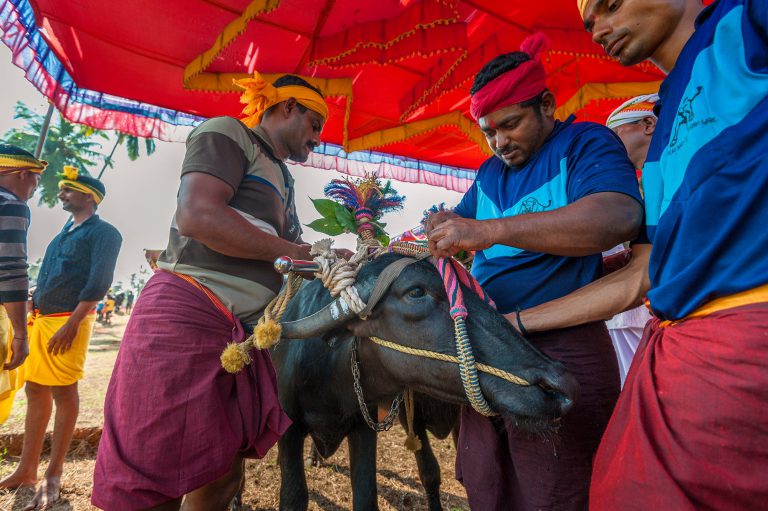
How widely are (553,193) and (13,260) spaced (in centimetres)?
382

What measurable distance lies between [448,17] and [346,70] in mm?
1863

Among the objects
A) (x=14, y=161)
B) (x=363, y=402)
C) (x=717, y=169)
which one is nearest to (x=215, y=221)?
(x=363, y=402)

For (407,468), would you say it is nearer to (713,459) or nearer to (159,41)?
(713,459)

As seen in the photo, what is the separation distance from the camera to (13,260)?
9.93 ft

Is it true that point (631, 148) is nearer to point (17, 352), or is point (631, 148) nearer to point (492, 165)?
point (492, 165)

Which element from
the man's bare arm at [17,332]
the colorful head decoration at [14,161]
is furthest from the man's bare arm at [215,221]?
the colorful head decoration at [14,161]

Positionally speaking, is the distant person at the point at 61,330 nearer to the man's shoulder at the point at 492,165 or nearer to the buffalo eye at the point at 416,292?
the buffalo eye at the point at 416,292

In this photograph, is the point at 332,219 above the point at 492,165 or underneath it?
underneath

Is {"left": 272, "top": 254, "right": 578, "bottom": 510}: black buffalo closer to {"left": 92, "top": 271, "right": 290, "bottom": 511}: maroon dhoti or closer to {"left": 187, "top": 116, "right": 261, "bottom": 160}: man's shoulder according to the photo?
{"left": 92, "top": 271, "right": 290, "bottom": 511}: maroon dhoti

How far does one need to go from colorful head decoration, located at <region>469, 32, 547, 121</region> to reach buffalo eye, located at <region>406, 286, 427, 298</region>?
0.83 metres

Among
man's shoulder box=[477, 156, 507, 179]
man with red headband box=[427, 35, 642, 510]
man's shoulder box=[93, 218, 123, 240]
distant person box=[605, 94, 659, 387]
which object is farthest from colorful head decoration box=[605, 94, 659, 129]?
man's shoulder box=[93, 218, 123, 240]

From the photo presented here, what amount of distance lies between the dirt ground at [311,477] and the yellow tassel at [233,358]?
2.64 meters

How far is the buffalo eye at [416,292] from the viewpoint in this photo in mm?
1742

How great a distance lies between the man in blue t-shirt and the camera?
31.9 inches
